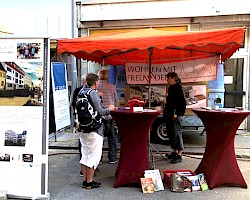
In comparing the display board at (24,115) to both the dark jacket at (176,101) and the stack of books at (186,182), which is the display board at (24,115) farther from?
the dark jacket at (176,101)

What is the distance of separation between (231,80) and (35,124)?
20.8 feet

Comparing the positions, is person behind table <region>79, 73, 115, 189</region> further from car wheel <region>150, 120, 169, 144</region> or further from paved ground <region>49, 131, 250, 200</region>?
car wheel <region>150, 120, 169, 144</region>

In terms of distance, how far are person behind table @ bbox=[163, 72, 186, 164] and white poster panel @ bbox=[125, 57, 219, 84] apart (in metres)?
1.47

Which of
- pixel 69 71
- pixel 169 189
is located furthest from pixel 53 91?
pixel 169 189

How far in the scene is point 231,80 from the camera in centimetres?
870

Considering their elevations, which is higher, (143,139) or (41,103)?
(41,103)

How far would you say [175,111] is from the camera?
567 cm

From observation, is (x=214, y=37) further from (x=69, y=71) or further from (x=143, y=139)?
(x=69, y=71)

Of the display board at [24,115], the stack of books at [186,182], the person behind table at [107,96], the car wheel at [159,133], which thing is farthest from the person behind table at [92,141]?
the car wheel at [159,133]

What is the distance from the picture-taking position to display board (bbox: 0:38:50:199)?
12.7 ft

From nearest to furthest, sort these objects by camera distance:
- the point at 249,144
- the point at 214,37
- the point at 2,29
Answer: the point at 214,37, the point at 249,144, the point at 2,29

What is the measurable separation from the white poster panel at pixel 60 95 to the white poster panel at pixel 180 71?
152 centimetres

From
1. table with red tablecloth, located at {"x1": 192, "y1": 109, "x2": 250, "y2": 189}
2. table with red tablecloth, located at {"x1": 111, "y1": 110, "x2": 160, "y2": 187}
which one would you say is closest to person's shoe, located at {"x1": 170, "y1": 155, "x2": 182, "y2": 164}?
table with red tablecloth, located at {"x1": 192, "y1": 109, "x2": 250, "y2": 189}

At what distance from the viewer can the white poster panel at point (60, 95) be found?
6.84m
